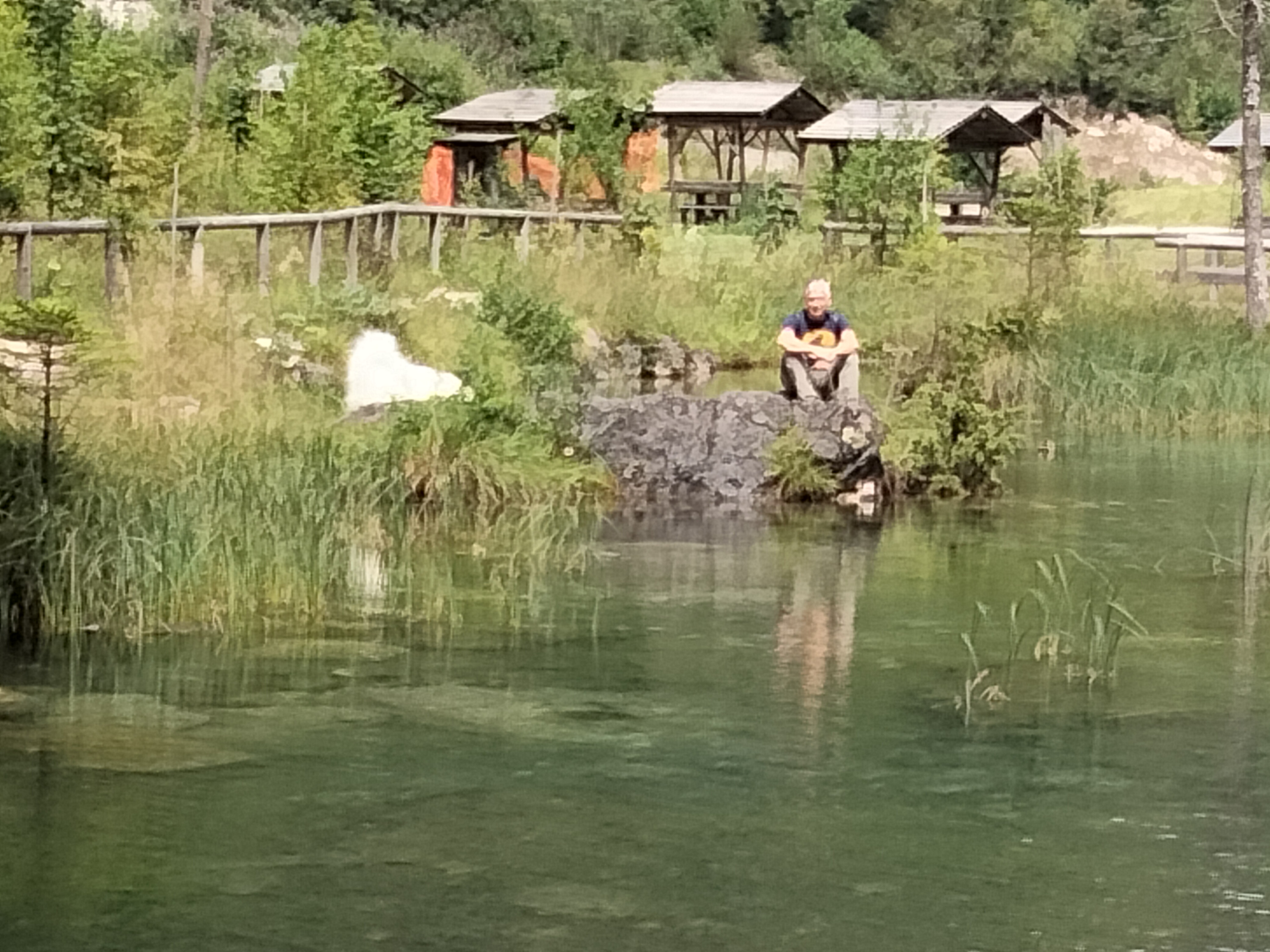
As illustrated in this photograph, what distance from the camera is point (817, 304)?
15.3m

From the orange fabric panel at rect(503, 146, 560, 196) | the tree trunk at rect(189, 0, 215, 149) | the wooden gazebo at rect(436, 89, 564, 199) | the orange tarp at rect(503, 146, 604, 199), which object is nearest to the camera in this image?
the orange tarp at rect(503, 146, 604, 199)

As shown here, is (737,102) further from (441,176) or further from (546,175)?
(441,176)

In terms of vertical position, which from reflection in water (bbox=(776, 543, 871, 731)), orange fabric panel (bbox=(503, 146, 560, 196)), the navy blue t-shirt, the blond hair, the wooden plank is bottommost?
reflection in water (bbox=(776, 543, 871, 731))

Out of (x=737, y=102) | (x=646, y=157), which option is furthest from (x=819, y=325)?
(x=646, y=157)

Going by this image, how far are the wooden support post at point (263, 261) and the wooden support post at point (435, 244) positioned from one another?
311 centimetres

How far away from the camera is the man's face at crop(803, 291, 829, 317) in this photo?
15.3 metres

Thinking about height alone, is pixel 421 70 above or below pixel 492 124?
above

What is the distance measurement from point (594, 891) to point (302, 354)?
34.5 ft

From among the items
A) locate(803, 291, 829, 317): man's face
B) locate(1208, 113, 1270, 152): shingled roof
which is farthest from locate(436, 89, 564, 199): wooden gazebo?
locate(803, 291, 829, 317): man's face

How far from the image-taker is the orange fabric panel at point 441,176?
4300cm

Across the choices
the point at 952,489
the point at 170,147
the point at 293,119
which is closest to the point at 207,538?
the point at 952,489

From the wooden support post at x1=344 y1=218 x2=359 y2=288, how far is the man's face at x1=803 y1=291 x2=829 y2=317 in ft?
18.1

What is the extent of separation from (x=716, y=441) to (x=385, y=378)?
7.16 feet

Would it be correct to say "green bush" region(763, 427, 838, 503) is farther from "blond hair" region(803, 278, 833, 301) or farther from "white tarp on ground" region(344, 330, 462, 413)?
"white tarp on ground" region(344, 330, 462, 413)
